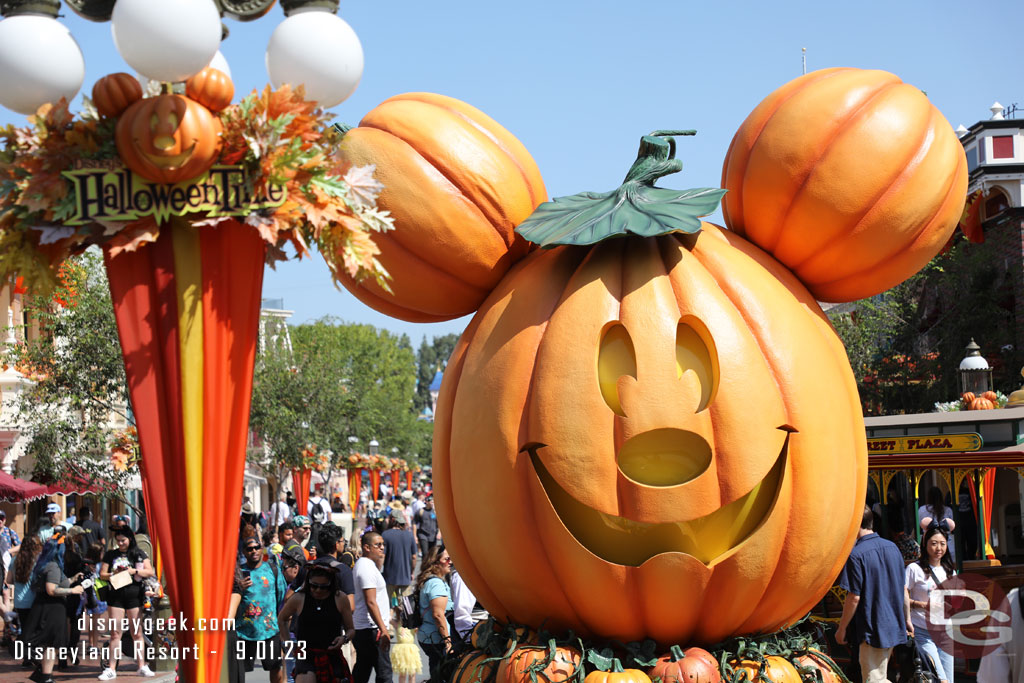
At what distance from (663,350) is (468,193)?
1.04m

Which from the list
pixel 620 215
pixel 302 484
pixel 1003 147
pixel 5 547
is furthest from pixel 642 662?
pixel 302 484

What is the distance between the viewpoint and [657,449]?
3975 millimetres

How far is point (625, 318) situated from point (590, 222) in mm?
438

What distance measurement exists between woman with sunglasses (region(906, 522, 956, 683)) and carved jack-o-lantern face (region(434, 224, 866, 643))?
386 cm

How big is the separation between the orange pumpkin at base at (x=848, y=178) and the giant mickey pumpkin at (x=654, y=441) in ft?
0.78

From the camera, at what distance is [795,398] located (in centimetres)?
402

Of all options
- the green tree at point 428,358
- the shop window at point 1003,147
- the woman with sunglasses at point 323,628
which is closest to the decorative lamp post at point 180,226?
the woman with sunglasses at point 323,628

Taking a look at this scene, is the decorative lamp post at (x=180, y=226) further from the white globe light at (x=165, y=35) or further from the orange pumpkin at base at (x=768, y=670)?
the orange pumpkin at base at (x=768, y=670)

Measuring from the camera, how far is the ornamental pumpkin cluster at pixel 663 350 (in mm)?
3934

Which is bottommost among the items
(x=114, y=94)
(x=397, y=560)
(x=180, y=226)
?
(x=397, y=560)

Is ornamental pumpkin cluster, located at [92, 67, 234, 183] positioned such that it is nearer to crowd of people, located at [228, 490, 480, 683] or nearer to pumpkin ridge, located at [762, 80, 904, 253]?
pumpkin ridge, located at [762, 80, 904, 253]

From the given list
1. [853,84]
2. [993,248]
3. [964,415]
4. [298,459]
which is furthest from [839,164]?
[298,459]

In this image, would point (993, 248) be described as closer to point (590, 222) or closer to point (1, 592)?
point (1, 592)

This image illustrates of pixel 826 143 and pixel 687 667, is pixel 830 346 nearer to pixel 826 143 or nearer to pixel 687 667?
pixel 826 143
